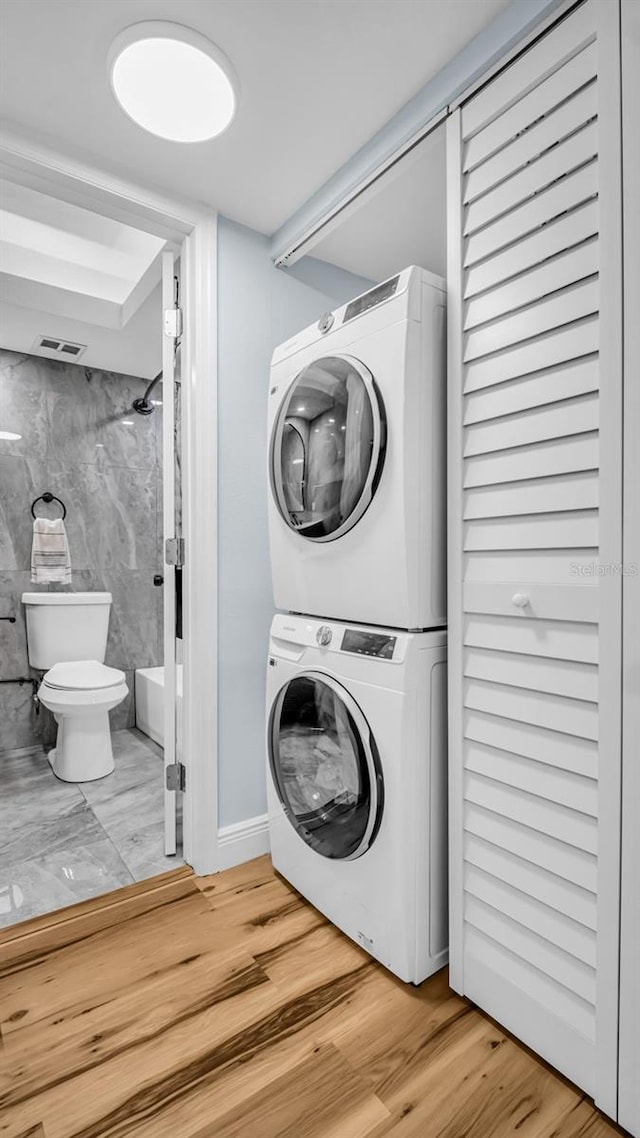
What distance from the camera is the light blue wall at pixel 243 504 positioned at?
1981mm

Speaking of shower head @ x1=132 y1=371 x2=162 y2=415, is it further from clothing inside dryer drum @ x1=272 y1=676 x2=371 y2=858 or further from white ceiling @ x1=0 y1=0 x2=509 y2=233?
clothing inside dryer drum @ x1=272 y1=676 x2=371 y2=858

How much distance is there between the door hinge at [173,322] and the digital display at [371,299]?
2.43 ft

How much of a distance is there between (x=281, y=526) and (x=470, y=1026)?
1.34m

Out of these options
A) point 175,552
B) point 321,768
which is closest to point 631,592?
point 321,768

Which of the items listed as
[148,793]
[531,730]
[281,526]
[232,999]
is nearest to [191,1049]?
[232,999]

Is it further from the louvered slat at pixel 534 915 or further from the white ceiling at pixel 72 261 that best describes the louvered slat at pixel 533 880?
the white ceiling at pixel 72 261

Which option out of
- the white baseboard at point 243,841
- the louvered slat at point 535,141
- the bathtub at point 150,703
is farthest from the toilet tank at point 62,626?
the louvered slat at point 535,141

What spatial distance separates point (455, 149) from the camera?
53.4 inches

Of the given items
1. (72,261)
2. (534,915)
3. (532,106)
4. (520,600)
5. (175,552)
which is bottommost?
(534,915)

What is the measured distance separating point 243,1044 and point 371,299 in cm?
178

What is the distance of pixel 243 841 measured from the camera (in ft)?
6.55

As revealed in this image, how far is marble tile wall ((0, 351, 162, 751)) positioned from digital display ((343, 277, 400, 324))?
238 centimetres

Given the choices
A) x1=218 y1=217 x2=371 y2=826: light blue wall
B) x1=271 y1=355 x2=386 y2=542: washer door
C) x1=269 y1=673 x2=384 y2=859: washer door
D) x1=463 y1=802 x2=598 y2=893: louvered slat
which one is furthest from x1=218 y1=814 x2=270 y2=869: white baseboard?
x1=271 y1=355 x2=386 y2=542: washer door

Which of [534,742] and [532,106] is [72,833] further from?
[532,106]
